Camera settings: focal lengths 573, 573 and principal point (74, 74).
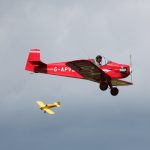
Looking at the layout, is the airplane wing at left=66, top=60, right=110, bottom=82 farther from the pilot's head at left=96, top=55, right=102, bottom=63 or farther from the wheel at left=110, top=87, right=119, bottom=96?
the wheel at left=110, top=87, right=119, bottom=96

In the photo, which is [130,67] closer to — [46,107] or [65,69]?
[65,69]

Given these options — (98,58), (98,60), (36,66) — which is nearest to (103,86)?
(98,60)

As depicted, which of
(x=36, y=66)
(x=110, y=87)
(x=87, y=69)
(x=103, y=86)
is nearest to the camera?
(x=103, y=86)

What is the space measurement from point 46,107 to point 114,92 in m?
27.5

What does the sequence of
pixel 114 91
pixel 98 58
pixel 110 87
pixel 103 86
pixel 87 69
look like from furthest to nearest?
pixel 110 87, pixel 114 91, pixel 98 58, pixel 87 69, pixel 103 86

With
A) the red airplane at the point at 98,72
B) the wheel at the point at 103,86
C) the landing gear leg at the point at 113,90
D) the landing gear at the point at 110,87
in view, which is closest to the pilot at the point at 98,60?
the red airplane at the point at 98,72

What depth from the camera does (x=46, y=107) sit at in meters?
73.4

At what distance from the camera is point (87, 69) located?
45.5 m

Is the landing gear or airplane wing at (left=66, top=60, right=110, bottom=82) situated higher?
airplane wing at (left=66, top=60, right=110, bottom=82)

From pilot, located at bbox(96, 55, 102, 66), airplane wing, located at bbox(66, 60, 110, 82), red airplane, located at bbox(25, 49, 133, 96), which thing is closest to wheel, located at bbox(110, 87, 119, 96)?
red airplane, located at bbox(25, 49, 133, 96)

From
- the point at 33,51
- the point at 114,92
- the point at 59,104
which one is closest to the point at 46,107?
the point at 59,104

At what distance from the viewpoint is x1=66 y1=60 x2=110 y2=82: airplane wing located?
4429 centimetres

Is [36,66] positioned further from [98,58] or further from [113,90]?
[113,90]

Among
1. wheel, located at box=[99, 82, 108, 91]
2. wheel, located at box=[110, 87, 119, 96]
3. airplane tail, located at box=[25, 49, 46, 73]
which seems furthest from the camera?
airplane tail, located at box=[25, 49, 46, 73]
